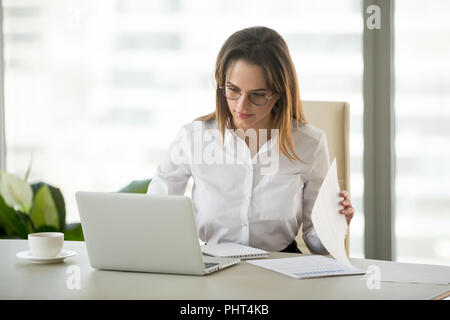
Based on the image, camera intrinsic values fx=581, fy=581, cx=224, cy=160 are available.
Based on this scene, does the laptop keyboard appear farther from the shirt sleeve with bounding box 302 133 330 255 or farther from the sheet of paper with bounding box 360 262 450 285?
the shirt sleeve with bounding box 302 133 330 255

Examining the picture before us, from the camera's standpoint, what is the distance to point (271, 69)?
167 centimetres

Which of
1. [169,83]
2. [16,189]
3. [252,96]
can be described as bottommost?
[16,189]

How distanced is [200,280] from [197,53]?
200 centimetres

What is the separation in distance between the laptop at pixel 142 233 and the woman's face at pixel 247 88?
0.54m

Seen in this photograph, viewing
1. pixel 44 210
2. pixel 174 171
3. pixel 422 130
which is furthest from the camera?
pixel 422 130

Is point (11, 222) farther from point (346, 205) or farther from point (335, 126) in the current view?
point (346, 205)

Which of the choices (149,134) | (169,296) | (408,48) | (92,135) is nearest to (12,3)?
(92,135)

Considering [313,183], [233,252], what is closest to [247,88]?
[313,183]

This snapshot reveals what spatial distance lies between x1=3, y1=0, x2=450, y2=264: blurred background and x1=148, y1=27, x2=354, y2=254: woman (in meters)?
1.04

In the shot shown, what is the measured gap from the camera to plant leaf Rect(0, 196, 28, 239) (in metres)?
2.44

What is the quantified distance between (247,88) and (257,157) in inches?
9.0

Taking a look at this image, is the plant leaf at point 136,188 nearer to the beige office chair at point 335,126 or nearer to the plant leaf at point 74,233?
the plant leaf at point 74,233

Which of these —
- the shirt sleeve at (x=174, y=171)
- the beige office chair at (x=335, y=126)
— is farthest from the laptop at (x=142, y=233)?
the beige office chair at (x=335, y=126)

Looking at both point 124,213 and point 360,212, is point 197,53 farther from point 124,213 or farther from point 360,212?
point 124,213
